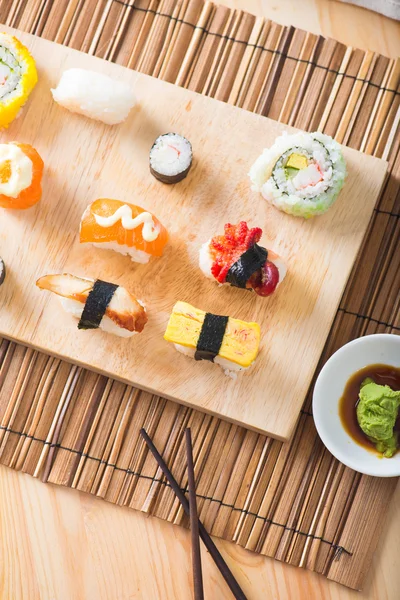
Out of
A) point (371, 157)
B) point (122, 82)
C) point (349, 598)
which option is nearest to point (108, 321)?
point (122, 82)

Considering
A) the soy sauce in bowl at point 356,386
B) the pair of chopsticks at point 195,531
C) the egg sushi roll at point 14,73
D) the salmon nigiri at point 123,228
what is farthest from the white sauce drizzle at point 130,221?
the soy sauce in bowl at point 356,386

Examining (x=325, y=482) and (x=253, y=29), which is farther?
(x=253, y=29)

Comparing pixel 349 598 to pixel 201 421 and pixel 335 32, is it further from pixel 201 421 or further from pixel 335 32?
pixel 335 32

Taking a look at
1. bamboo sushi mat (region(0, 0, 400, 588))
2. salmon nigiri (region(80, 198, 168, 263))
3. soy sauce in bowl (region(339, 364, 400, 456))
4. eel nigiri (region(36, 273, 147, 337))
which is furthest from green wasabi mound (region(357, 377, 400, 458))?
salmon nigiri (region(80, 198, 168, 263))

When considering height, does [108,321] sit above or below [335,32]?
below

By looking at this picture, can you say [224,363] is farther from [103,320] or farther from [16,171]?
[16,171]

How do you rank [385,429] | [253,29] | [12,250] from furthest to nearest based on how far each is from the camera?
[253,29] < [12,250] < [385,429]

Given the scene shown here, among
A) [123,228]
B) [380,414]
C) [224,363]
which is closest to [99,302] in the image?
[123,228]
